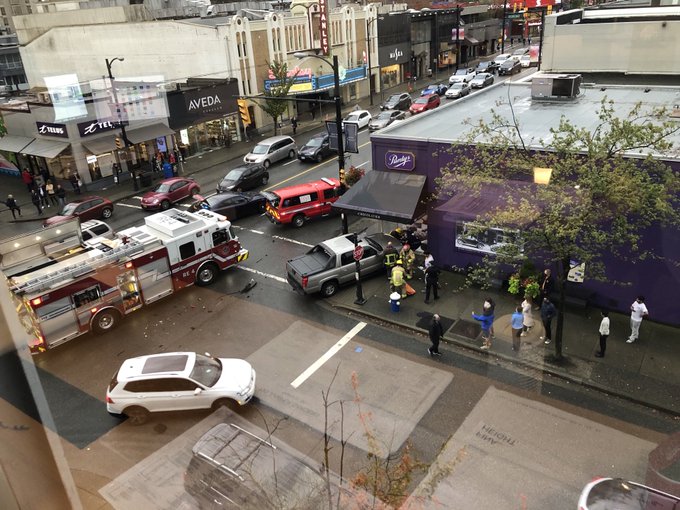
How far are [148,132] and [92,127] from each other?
3309mm

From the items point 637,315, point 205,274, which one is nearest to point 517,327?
point 637,315

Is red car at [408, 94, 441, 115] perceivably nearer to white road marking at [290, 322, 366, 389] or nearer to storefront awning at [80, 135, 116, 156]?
storefront awning at [80, 135, 116, 156]

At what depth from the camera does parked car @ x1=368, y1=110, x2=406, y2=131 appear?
120 ft

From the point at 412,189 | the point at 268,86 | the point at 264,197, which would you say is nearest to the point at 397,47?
the point at 268,86

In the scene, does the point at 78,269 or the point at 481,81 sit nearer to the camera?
the point at 78,269

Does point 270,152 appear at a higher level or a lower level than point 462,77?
lower

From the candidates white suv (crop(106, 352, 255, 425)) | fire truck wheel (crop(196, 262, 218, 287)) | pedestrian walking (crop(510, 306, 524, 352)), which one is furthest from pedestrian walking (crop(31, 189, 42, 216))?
pedestrian walking (crop(510, 306, 524, 352))

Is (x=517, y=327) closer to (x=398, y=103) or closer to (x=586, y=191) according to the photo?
(x=586, y=191)

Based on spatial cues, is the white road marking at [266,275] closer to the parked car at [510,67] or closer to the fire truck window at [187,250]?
the fire truck window at [187,250]

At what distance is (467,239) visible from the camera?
1755 centimetres

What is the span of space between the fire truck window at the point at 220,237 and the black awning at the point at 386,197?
3.90 meters

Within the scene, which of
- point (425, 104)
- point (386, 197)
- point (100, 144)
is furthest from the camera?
point (425, 104)

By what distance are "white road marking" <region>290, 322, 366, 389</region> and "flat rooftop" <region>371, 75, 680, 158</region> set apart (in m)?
6.33

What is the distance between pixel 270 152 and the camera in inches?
1253
